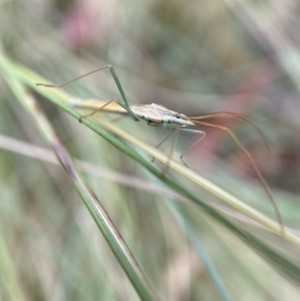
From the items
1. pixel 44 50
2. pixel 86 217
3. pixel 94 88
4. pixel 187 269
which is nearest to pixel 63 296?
pixel 86 217

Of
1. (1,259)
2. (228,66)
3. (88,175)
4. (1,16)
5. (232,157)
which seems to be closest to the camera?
(1,259)

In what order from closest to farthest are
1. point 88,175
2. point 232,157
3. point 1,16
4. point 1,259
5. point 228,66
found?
point 1,259 → point 88,175 → point 1,16 → point 232,157 → point 228,66

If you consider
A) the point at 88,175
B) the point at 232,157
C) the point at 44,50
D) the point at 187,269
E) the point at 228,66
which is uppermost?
the point at 228,66

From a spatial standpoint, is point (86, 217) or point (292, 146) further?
point (292, 146)

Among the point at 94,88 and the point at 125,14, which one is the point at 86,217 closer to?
the point at 94,88

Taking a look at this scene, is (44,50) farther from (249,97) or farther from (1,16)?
(249,97)

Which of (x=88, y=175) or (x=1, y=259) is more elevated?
(x=88, y=175)
